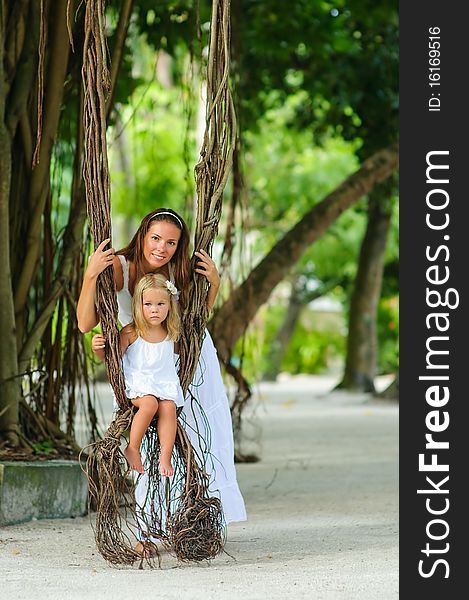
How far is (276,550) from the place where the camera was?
4.26 metres

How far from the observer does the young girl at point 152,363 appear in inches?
155

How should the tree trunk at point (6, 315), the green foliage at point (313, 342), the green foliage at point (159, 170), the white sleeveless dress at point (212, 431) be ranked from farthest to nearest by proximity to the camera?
the green foliage at point (313, 342), the green foliage at point (159, 170), the tree trunk at point (6, 315), the white sleeveless dress at point (212, 431)

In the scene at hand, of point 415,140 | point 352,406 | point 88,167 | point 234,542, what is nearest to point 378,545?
point 234,542

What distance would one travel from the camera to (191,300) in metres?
4.05

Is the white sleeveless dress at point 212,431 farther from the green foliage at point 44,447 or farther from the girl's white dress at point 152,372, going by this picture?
the green foliage at point 44,447

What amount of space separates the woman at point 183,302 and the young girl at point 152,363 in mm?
90

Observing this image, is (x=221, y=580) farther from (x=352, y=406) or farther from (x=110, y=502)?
(x=352, y=406)

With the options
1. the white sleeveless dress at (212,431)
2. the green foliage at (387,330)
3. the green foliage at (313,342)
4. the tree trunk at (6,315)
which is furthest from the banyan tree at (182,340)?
the green foliage at (313,342)

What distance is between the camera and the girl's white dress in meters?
3.94

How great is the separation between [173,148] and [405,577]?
14669mm

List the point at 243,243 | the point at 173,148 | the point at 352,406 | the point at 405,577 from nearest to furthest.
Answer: the point at 405,577 < the point at 243,243 < the point at 352,406 < the point at 173,148

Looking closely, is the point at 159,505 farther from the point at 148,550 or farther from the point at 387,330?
the point at 387,330

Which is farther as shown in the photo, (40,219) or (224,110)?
(40,219)

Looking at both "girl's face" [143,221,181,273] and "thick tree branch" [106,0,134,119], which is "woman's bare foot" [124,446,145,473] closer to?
"girl's face" [143,221,181,273]
